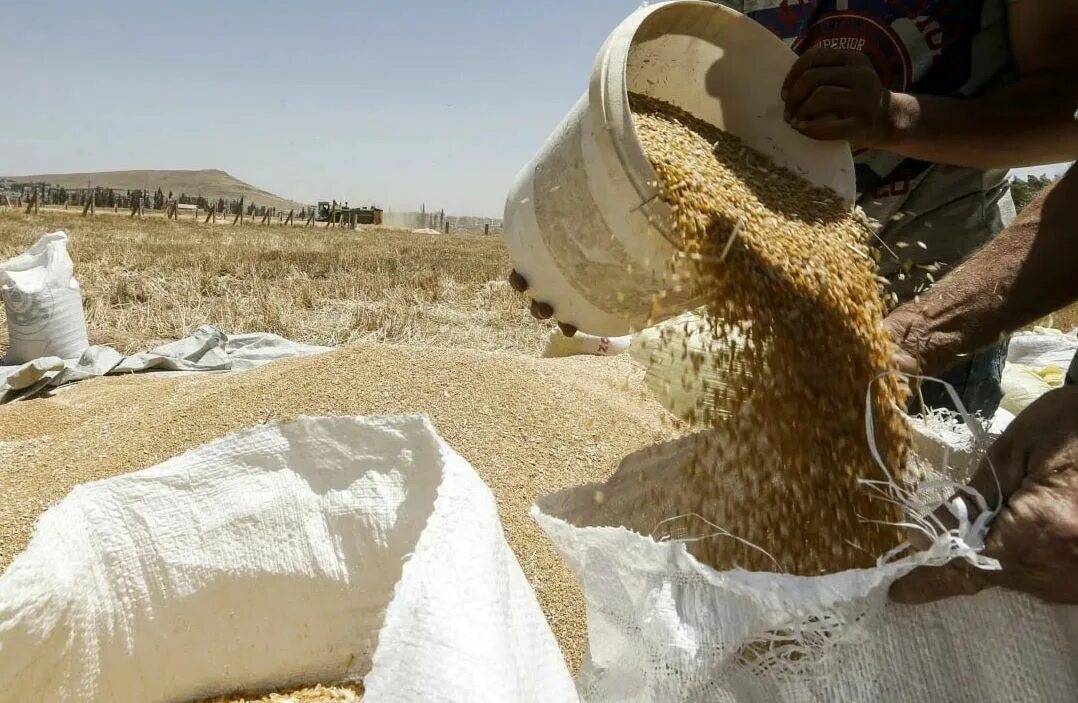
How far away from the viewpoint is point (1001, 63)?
1592 mm

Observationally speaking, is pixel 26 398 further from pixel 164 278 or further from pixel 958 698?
pixel 164 278

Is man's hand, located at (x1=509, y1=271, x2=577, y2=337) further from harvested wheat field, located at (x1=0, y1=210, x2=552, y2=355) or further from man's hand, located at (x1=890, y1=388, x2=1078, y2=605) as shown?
harvested wheat field, located at (x1=0, y1=210, x2=552, y2=355)

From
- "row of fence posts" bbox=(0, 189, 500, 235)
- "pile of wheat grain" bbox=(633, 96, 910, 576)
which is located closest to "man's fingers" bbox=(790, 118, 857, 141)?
"pile of wheat grain" bbox=(633, 96, 910, 576)

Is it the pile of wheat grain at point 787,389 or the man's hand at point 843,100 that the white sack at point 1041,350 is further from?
the pile of wheat grain at point 787,389

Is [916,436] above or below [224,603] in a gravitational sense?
above

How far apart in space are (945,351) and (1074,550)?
→ 52 centimetres

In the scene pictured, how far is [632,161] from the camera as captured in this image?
1.20 m

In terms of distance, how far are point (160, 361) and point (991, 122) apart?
3.69 metres

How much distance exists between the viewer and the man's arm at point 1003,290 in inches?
42.6

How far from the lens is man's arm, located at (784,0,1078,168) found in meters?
1.38

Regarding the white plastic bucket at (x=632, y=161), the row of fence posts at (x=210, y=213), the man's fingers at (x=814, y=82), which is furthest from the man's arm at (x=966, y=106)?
the row of fence posts at (x=210, y=213)

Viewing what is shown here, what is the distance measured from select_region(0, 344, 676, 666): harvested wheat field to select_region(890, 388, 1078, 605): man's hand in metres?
0.90

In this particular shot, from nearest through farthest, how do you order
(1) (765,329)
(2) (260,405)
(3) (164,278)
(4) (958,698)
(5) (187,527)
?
(4) (958,698), (1) (765,329), (5) (187,527), (2) (260,405), (3) (164,278)

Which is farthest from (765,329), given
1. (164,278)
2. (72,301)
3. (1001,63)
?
(164,278)
